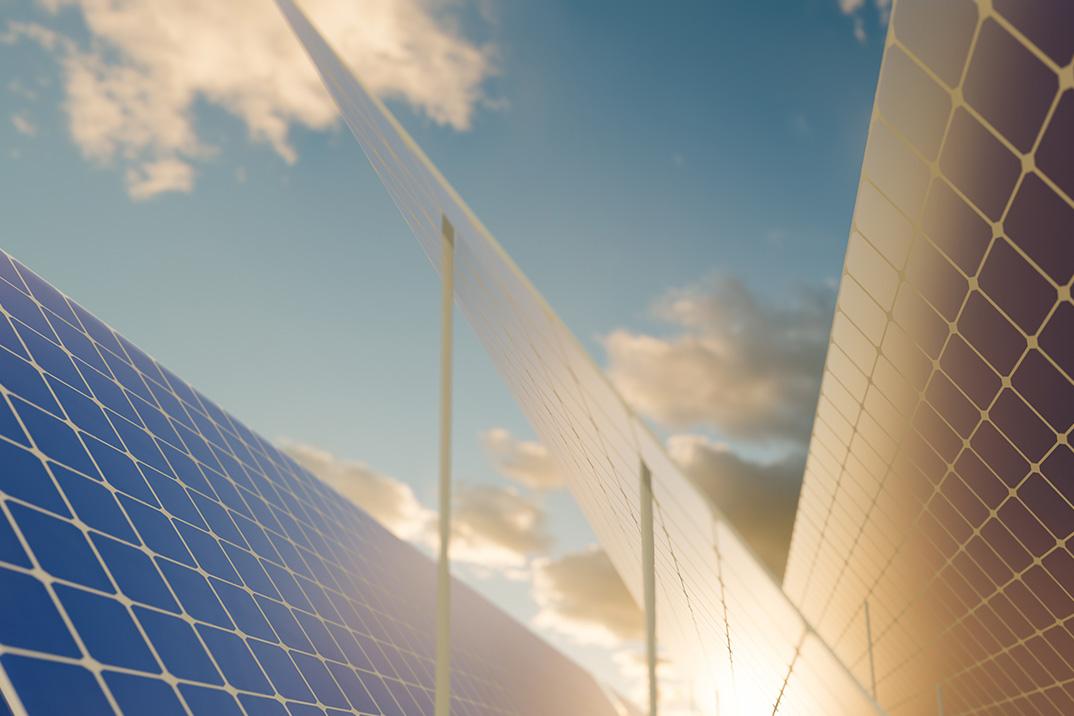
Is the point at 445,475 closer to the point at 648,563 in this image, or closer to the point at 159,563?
the point at 648,563

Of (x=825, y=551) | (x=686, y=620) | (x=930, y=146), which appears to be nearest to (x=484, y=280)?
(x=930, y=146)

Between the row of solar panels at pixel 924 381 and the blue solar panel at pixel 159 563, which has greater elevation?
the blue solar panel at pixel 159 563

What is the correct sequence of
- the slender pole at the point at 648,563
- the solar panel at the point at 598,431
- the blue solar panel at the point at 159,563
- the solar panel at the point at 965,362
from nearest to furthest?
the solar panel at the point at 965,362 → the blue solar panel at the point at 159,563 → the solar panel at the point at 598,431 → the slender pole at the point at 648,563

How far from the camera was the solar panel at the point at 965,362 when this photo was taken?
8.73 metres

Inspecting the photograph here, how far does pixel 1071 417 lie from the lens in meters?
13.0

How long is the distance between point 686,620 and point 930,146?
68.5 feet

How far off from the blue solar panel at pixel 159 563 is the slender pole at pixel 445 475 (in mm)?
3091

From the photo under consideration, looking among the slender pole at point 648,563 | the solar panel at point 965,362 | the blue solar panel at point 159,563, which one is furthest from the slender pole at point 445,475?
the solar panel at point 965,362

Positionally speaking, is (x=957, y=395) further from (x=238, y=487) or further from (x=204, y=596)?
(x=238, y=487)

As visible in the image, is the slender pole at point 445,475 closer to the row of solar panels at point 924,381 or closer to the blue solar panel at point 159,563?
the row of solar panels at point 924,381

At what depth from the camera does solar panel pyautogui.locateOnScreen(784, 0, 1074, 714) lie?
8727 millimetres

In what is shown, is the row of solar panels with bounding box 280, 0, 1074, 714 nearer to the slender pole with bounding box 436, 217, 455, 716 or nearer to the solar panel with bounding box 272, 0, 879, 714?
the solar panel with bounding box 272, 0, 879, 714

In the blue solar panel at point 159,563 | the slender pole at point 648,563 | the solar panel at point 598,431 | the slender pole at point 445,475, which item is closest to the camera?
the blue solar panel at point 159,563

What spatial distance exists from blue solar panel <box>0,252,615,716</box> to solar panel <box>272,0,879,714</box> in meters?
7.82
